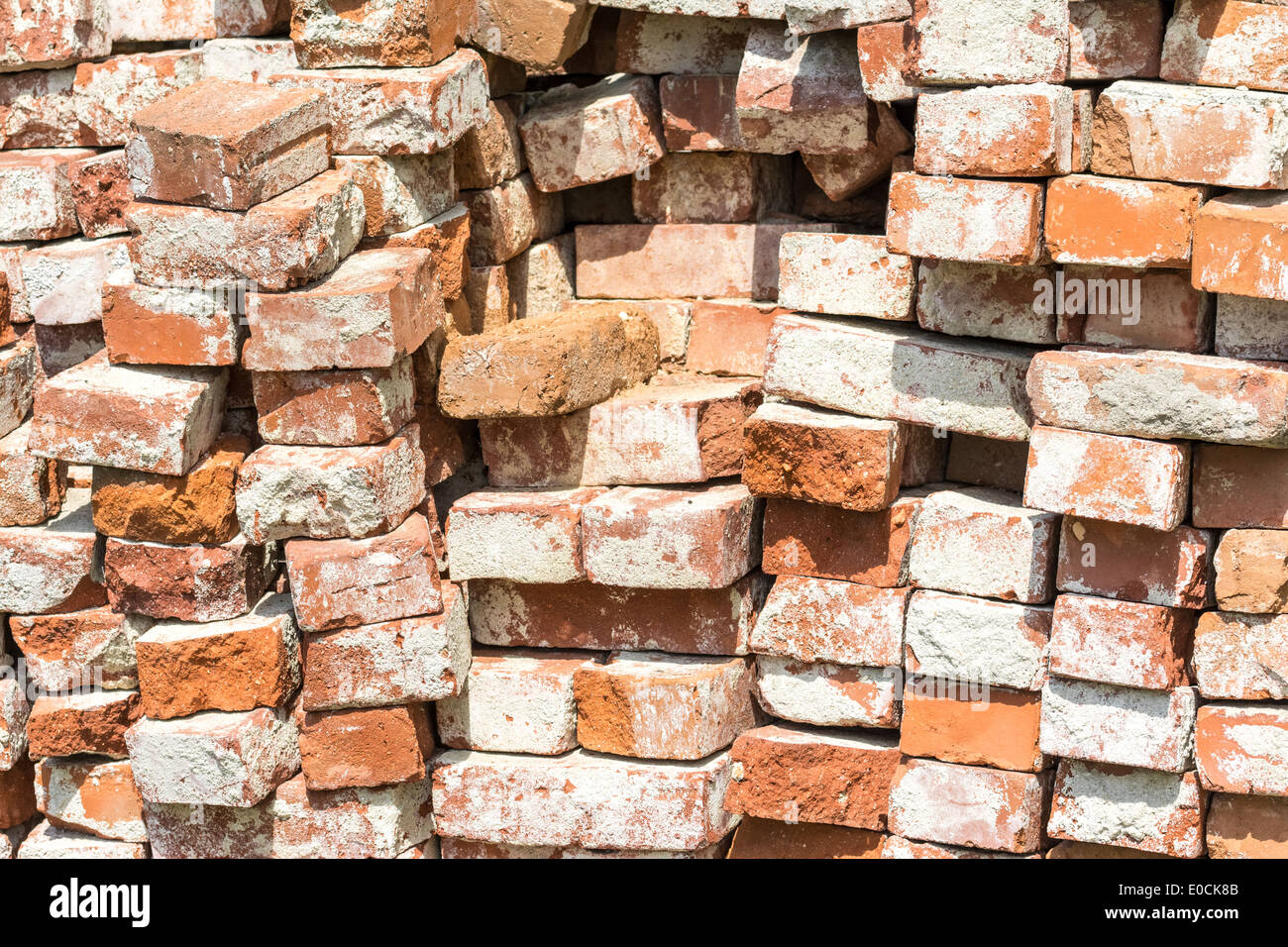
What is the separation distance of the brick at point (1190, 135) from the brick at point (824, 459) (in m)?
0.93

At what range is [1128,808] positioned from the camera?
15.7 ft

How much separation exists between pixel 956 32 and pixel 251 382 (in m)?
2.14

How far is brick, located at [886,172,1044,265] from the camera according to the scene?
444 centimetres

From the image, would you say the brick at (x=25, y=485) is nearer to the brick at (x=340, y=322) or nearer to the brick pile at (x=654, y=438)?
the brick pile at (x=654, y=438)

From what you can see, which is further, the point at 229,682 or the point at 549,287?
the point at 549,287

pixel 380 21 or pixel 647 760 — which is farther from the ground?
pixel 380 21

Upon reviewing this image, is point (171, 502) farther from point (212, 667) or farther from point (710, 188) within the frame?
point (710, 188)

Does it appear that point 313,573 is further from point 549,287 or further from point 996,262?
point 996,262

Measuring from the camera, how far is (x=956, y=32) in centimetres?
445

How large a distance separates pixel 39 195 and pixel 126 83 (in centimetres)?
43

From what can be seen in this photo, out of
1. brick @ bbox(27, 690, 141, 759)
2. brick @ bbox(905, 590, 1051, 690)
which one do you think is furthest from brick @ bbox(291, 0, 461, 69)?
brick @ bbox(905, 590, 1051, 690)

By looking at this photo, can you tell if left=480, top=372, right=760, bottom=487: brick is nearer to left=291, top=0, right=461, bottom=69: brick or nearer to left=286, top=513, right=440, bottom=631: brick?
left=286, top=513, right=440, bottom=631: brick

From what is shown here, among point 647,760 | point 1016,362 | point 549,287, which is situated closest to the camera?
point 1016,362

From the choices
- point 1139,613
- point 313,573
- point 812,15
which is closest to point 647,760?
point 313,573
